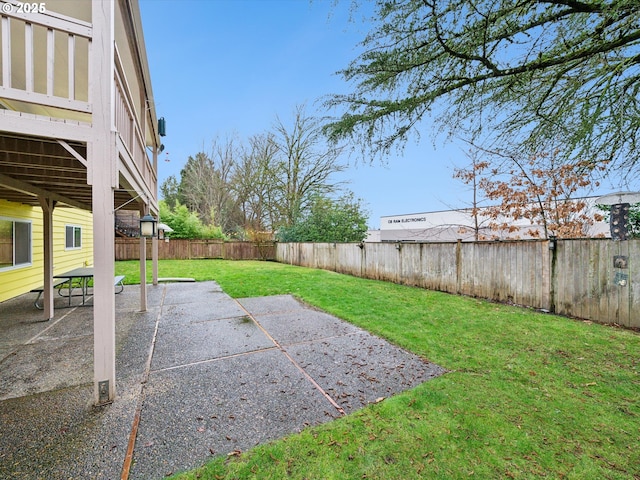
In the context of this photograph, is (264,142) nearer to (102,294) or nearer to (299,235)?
(299,235)

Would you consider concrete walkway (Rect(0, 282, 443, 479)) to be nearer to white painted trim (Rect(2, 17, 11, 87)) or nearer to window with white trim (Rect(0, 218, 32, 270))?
window with white trim (Rect(0, 218, 32, 270))

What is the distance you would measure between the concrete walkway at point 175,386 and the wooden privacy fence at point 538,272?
3908 mm

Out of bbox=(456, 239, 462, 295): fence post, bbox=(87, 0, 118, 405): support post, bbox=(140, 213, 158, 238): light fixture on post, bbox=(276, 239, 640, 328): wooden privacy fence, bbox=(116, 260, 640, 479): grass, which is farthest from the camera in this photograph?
bbox=(456, 239, 462, 295): fence post

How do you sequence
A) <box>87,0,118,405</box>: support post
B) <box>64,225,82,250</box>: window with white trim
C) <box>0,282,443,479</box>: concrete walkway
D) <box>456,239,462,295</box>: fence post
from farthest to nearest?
<box>64,225,82,250</box>: window with white trim → <box>456,239,462,295</box>: fence post → <box>87,0,118,405</box>: support post → <box>0,282,443,479</box>: concrete walkway

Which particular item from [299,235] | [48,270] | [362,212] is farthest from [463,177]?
[48,270]

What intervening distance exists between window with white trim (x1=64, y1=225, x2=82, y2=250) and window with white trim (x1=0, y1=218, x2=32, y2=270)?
268 cm

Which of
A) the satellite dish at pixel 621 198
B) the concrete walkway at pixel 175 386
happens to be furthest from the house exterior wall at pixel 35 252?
the satellite dish at pixel 621 198

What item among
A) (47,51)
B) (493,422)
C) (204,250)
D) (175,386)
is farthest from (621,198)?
(204,250)

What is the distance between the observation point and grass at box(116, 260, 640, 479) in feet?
5.97

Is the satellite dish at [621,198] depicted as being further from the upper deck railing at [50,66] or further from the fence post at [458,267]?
the upper deck railing at [50,66]

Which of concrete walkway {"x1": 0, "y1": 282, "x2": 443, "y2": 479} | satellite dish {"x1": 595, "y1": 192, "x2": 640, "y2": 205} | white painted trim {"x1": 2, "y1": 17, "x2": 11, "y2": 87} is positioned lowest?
concrete walkway {"x1": 0, "y1": 282, "x2": 443, "y2": 479}

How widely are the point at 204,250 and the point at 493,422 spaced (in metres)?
18.1

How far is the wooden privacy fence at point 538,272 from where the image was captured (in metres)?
4.66

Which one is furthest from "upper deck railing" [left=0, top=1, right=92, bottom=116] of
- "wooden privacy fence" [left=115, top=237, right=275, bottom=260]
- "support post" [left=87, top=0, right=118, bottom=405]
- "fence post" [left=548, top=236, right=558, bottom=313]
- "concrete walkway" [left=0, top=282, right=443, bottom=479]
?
"wooden privacy fence" [left=115, top=237, right=275, bottom=260]
